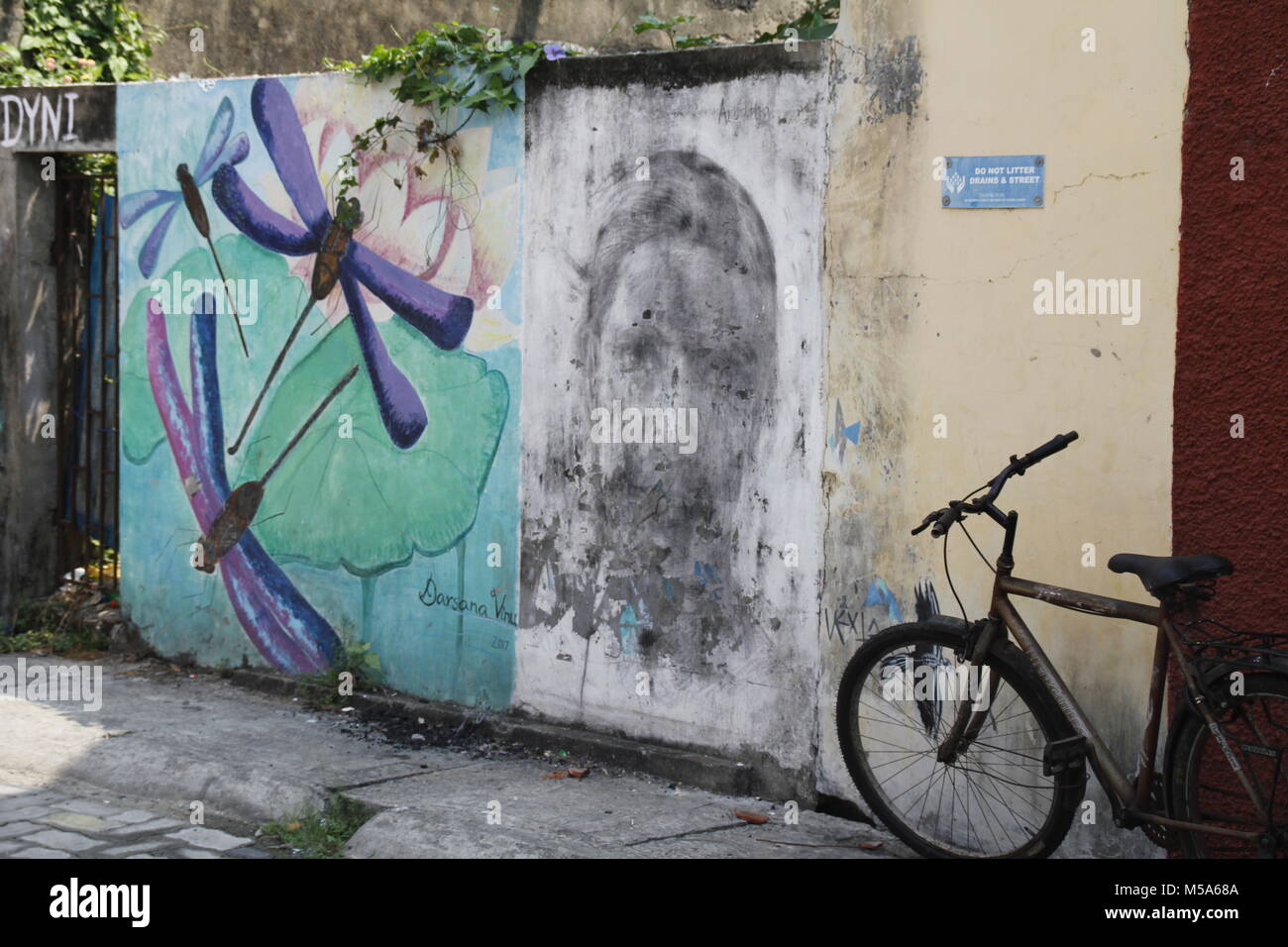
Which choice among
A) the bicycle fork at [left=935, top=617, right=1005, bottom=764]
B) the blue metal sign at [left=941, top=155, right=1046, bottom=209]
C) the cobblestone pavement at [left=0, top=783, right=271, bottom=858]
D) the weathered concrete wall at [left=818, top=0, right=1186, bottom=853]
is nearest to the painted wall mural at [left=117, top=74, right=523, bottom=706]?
the cobblestone pavement at [left=0, top=783, right=271, bottom=858]

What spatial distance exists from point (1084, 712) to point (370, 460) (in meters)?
3.63

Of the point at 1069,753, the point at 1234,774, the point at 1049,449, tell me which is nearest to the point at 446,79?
the point at 1049,449

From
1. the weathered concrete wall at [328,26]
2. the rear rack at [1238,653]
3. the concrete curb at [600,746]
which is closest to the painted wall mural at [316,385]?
the concrete curb at [600,746]

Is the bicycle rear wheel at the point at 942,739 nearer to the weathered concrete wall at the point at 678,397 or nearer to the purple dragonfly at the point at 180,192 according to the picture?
the weathered concrete wall at the point at 678,397

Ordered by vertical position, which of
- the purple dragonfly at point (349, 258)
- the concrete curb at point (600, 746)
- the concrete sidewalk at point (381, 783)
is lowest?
the concrete sidewalk at point (381, 783)

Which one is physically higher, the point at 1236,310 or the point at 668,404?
the point at 1236,310

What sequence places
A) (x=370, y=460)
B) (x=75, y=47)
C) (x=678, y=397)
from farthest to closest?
(x=75, y=47) < (x=370, y=460) < (x=678, y=397)

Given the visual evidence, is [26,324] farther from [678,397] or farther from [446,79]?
[678,397]

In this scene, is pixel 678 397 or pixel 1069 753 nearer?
pixel 1069 753

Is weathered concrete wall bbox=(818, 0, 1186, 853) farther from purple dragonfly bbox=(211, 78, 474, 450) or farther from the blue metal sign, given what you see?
purple dragonfly bbox=(211, 78, 474, 450)

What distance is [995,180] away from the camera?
4836mm

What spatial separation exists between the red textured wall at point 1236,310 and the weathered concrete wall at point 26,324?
19.7ft

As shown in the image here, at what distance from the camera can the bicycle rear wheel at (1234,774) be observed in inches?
150

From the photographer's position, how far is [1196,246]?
14.7ft
